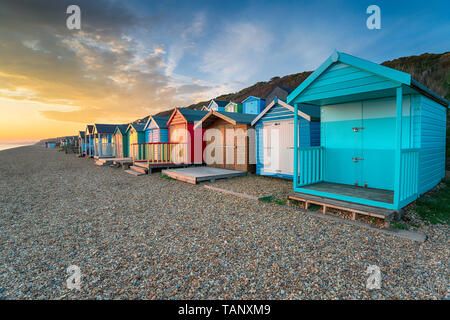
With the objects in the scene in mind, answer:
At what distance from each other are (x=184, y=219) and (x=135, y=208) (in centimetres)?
181

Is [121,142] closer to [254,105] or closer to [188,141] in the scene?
[188,141]

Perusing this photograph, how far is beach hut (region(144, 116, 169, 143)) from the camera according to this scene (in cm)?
1669

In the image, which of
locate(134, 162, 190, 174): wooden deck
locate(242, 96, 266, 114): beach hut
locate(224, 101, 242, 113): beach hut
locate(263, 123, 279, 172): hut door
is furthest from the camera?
locate(224, 101, 242, 113): beach hut

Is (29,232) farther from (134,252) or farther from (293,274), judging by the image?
(293,274)

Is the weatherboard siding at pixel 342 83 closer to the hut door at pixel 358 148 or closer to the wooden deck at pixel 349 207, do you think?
the hut door at pixel 358 148

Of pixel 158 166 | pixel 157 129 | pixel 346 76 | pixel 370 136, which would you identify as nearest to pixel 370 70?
pixel 346 76

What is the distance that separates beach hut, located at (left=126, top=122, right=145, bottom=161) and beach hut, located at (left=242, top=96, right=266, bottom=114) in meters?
15.2

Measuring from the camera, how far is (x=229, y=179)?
10461 millimetres

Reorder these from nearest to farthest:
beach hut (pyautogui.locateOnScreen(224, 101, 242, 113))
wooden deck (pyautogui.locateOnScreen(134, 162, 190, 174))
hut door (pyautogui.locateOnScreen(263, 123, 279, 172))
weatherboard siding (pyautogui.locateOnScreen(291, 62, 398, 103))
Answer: weatherboard siding (pyautogui.locateOnScreen(291, 62, 398, 103)), hut door (pyautogui.locateOnScreen(263, 123, 279, 172)), wooden deck (pyautogui.locateOnScreen(134, 162, 190, 174)), beach hut (pyautogui.locateOnScreen(224, 101, 242, 113))

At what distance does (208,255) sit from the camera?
363 centimetres

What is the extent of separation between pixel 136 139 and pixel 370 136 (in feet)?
56.3

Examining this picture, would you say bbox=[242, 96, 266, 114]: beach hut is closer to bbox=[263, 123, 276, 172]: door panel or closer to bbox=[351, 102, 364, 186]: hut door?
bbox=[263, 123, 276, 172]: door panel

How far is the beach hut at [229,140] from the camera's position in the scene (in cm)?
1134
